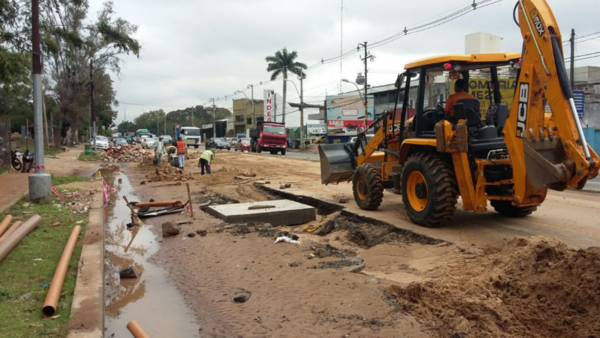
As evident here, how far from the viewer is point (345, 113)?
5550 cm

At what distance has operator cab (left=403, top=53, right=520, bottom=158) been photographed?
7297 millimetres

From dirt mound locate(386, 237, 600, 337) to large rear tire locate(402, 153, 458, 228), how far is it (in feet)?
6.51

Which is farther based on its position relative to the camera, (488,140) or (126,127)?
(126,127)

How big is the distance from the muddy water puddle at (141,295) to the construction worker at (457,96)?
510cm

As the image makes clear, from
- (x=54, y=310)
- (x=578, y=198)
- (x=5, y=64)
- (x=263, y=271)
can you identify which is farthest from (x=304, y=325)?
(x=5, y=64)

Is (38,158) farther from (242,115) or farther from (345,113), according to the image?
(242,115)

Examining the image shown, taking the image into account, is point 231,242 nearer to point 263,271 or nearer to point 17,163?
point 263,271

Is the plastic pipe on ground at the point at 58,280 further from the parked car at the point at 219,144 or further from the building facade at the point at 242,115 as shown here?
the building facade at the point at 242,115

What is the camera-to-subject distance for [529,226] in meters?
7.71

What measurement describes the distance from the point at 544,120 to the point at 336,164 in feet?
17.4

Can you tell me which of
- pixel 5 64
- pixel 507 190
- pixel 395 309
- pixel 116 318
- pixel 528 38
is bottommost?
pixel 116 318

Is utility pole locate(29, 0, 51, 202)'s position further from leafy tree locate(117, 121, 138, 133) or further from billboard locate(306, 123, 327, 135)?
leafy tree locate(117, 121, 138, 133)

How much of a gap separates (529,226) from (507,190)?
1.36m

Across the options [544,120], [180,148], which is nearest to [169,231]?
[544,120]
